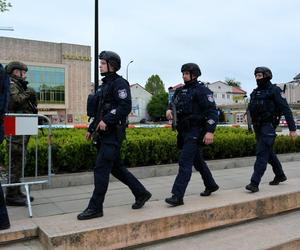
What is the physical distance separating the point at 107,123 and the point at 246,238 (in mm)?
2053

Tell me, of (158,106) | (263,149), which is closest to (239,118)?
(158,106)

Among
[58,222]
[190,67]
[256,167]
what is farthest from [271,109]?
[58,222]

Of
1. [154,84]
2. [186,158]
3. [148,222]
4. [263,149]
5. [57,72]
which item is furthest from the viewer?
[154,84]

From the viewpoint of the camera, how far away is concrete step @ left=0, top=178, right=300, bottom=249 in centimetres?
404

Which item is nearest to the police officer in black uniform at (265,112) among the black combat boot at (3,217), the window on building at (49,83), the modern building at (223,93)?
the black combat boot at (3,217)

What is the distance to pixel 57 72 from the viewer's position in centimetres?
6756

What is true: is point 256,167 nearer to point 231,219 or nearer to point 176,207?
point 231,219

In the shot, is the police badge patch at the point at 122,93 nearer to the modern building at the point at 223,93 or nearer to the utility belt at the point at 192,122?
the utility belt at the point at 192,122

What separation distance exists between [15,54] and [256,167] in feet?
212

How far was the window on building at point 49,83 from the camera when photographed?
65812 millimetres

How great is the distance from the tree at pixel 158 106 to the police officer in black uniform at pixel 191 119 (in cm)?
8930

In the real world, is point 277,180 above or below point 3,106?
below

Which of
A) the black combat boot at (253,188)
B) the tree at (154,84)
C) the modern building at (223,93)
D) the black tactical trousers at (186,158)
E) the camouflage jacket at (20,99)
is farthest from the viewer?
the tree at (154,84)

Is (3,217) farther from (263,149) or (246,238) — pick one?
(263,149)
